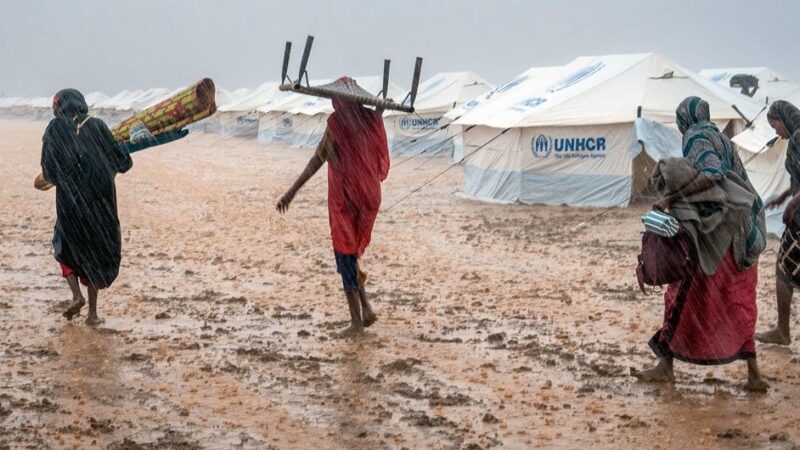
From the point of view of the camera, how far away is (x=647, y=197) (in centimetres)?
1378

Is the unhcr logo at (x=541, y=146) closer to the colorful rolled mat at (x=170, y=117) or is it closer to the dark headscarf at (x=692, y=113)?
the colorful rolled mat at (x=170, y=117)

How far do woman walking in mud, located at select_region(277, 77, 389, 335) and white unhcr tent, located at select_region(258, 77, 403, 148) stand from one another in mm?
22234

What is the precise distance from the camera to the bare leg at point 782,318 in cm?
559

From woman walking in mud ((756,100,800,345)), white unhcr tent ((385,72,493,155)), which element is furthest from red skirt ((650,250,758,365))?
white unhcr tent ((385,72,493,155))

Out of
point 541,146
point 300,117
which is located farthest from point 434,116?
point 541,146

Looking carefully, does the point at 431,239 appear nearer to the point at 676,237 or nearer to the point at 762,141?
the point at 762,141

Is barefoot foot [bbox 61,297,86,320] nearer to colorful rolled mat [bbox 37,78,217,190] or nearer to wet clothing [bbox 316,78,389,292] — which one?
colorful rolled mat [bbox 37,78,217,190]

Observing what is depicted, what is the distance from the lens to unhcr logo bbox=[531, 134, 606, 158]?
1366cm

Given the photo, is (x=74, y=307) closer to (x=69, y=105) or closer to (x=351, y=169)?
(x=69, y=105)

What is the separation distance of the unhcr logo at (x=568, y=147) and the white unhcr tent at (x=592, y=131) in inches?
0.5

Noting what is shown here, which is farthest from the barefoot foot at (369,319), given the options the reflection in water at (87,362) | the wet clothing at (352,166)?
the reflection in water at (87,362)

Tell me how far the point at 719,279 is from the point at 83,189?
3922 millimetres

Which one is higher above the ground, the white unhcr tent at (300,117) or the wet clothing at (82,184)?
the wet clothing at (82,184)

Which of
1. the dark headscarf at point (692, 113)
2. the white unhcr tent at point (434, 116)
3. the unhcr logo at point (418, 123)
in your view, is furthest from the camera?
the unhcr logo at point (418, 123)
